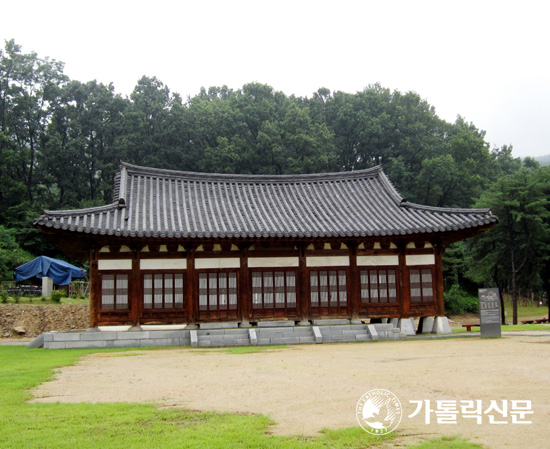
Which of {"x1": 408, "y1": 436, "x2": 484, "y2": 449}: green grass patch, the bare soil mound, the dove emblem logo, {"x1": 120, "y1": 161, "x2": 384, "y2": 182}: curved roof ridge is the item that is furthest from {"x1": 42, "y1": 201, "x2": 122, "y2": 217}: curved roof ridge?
{"x1": 408, "y1": 436, "x2": 484, "y2": 449}: green grass patch

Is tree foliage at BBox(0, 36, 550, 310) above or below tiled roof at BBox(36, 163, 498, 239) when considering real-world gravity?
above

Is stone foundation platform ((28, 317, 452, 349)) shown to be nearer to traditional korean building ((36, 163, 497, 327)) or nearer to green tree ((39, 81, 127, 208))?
traditional korean building ((36, 163, 497, 327))

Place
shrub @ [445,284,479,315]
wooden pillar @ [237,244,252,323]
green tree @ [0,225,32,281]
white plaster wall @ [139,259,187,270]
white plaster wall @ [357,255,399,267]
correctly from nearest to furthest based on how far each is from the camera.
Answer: white plaster wall @ [139,259,187,270], wooden pillar @ [237,244,252,323], white plaster wall @ [357,255,399,267], green tree @ [0,225,32,281], shrub @ [445,284,479,315]

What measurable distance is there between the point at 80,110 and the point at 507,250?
45.2 meters

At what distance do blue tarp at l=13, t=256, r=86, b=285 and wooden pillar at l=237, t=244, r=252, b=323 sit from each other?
21476 millimetres

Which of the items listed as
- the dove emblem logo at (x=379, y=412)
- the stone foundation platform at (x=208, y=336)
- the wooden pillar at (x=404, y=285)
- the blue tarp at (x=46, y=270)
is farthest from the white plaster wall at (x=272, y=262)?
the blue tarp at (x=46, y=270)

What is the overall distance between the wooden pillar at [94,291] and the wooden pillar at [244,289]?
18.7ft

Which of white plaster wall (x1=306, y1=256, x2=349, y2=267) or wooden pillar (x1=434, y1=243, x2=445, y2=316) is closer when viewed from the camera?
white plaster wall (x1=306, y1=256, x2=349, y2=267)

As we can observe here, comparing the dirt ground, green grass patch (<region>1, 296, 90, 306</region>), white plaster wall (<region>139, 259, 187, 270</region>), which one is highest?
white plaster wall (<region>139, 259, 187, 270</region>)

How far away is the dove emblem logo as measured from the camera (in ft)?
24.3

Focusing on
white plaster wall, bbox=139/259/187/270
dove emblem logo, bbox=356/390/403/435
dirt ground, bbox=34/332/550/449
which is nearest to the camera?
dove emblem logo, bbox=356/390/403/435

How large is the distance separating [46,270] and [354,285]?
81.0ft

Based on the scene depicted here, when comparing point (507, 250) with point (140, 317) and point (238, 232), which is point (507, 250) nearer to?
point (238, 232)

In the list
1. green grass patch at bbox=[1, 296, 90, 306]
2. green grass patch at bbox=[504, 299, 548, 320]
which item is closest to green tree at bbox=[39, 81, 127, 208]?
green grass patch at bbox=[1, 296, 90, 306]
